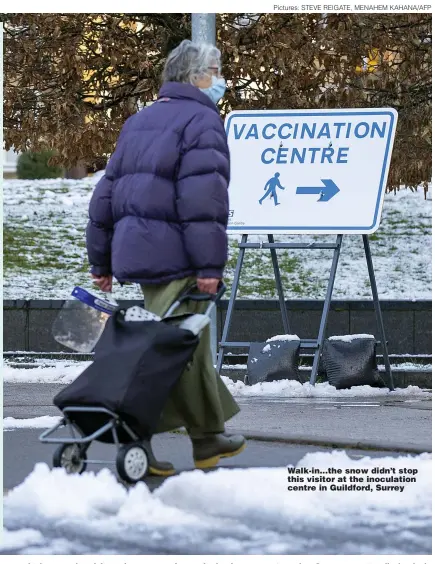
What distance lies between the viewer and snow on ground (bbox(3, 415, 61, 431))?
8.67 meters

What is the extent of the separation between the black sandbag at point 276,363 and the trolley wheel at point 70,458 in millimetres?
4952

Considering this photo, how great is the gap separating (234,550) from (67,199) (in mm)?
14919

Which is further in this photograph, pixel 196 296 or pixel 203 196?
pixel 196 296

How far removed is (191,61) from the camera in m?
6.95

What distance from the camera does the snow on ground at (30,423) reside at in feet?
28.5

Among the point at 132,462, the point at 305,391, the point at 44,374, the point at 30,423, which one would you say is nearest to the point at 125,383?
the point at 132,462

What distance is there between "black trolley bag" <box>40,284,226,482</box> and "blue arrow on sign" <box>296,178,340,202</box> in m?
4.88

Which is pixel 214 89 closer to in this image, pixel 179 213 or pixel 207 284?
pixel 179 213

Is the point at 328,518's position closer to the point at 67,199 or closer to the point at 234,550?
the point at 234,550

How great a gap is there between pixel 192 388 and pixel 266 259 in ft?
32.8

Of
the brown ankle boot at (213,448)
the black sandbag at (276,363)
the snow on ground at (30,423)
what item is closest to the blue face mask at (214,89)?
the brown ankle boot at (213,448)

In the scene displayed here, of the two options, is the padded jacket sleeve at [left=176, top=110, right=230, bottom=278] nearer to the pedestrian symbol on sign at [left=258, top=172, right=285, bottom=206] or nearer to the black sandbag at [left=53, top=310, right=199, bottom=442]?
the black sandbag at [left=53, top=310, right=199, bottom=442]

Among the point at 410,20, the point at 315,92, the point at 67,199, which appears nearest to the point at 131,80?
the point at 315,92
